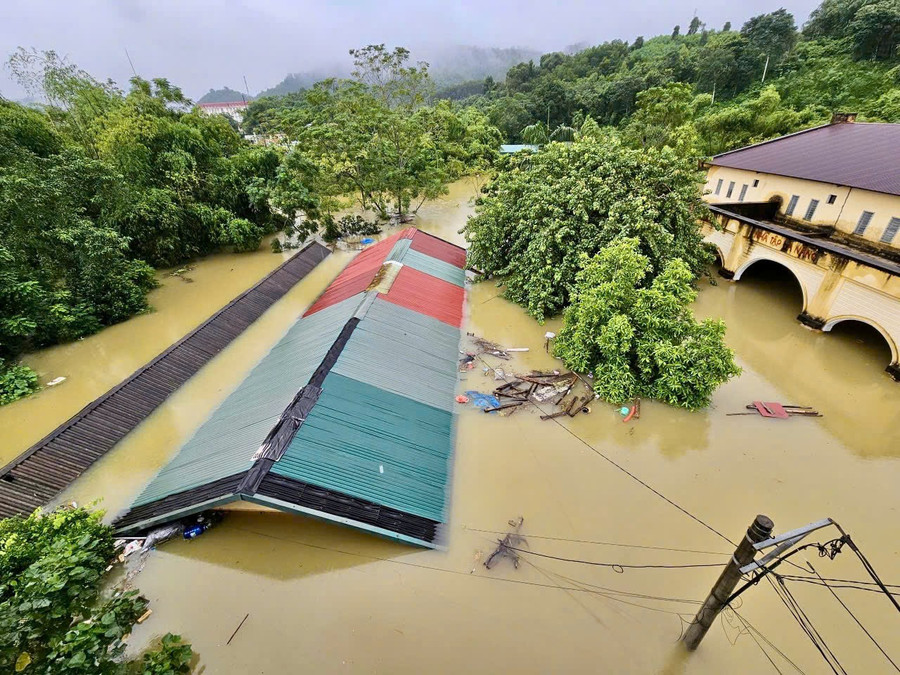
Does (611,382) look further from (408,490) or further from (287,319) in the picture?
(287,319)

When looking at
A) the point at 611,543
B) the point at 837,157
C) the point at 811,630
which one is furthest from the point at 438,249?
the point at 811,630

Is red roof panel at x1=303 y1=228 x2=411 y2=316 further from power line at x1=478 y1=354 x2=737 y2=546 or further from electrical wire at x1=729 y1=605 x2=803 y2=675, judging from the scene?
electrical wire at x1=729 y1=605 x2=803 y2=675

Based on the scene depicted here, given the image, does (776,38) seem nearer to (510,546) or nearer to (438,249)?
(438,249)

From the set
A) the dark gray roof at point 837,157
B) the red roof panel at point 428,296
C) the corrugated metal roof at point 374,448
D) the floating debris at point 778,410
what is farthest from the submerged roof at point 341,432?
the dark gray roof at point 837,157

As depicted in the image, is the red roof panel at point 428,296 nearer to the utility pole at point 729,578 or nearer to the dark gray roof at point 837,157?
the utility pole at point 729,578

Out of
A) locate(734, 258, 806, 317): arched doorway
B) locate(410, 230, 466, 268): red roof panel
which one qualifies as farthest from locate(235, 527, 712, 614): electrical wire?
locate(734, 258, 806, 317): arched doorway

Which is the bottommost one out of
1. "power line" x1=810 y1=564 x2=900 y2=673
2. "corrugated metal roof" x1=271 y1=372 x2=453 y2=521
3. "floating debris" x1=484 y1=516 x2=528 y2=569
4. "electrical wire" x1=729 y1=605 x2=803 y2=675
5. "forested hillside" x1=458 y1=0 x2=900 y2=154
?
"power line" x1=810 y1=564 x2=900 y2=673
